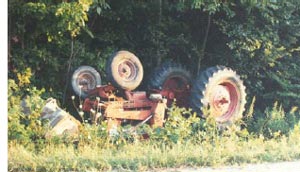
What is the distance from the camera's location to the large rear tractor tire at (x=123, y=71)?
10.1 m

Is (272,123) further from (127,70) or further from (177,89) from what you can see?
(127,70)

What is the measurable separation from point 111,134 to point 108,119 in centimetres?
119

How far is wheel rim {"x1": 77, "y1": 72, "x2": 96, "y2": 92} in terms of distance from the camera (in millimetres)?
10930

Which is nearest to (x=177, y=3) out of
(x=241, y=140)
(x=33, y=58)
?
(x=33, y=58)

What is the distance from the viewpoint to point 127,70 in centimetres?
1041

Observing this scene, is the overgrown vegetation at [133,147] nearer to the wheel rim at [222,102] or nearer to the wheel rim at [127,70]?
the wheel rim at [127,70]

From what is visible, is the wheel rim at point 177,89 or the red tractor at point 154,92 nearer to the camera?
the red tractor at point 154,92

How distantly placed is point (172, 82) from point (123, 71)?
1634 millimetres

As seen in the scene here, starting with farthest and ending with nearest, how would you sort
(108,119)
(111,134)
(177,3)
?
(177,3) < (108,119) < (111,134)

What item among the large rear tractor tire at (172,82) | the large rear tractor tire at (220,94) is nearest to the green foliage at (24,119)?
the large rear tractor tire at (172,82)

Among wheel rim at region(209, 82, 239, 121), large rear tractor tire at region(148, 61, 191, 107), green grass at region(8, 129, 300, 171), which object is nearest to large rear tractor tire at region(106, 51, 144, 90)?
large rear tractor tire at region(148, 61, 191, 107)

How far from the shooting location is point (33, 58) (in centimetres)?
1138

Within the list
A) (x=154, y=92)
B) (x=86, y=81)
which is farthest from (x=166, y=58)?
(x=86, y=81)

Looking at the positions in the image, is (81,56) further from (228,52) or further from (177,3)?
(228,52)
